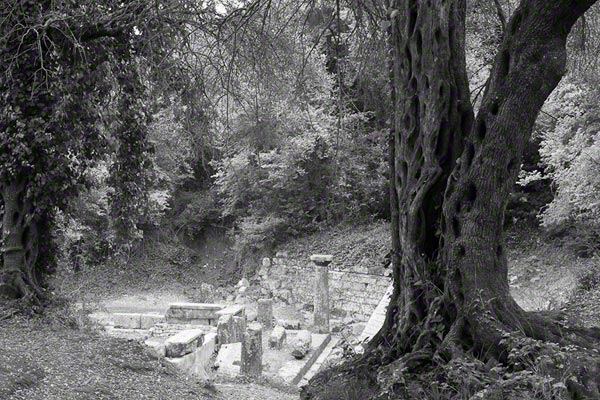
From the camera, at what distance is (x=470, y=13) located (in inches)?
328

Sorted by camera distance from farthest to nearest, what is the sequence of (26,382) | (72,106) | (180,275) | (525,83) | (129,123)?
(180,275) → (129,123) → (72,106) → (26,382) → (525,83)

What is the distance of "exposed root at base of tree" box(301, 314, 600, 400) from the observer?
378cm

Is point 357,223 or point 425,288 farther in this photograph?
point 357,223

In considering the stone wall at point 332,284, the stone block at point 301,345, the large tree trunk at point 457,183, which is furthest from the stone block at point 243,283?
the large tree trunk at point 457,183

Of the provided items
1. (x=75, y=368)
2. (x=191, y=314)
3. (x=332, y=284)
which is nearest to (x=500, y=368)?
(x=75, y=368)

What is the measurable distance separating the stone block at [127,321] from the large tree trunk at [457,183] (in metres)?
12.5

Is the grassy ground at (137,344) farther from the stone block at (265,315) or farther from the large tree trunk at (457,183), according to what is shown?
the stone block at (265,315)

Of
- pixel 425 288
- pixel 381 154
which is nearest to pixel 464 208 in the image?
pixel 425 288

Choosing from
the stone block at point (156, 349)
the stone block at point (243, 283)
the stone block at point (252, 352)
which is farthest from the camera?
the stone block at point (243, 283)

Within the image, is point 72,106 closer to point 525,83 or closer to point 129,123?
point 129,123

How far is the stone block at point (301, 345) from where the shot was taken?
13.4 meters

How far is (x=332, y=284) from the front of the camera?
20.8m

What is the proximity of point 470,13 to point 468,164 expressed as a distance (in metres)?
4.39

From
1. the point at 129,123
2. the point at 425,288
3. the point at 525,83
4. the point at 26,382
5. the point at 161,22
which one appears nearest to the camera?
the point at 525,83
